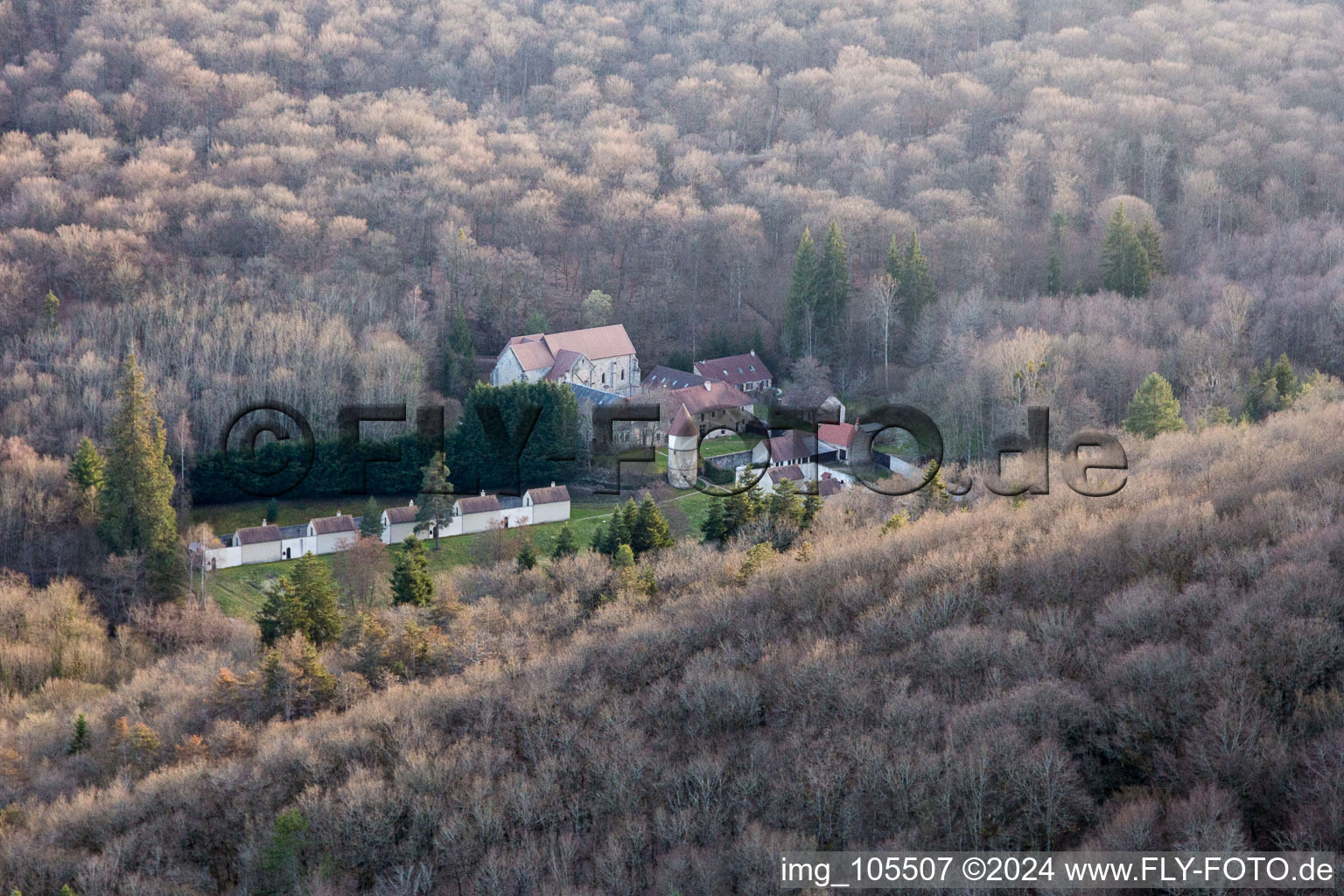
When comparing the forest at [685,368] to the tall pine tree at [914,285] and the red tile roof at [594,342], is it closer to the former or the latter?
the tall pine tree at [914,285]

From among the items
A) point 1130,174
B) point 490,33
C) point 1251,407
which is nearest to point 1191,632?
point 1251,407

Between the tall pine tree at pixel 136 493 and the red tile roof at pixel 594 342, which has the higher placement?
the red tile roof at pixel 594 342

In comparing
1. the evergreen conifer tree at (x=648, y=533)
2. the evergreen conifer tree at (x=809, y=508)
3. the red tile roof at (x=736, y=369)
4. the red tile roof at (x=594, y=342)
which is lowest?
the evergreen conifer tree at (x=648, y=533)

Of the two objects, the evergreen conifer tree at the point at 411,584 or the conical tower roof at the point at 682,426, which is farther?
the conical tower roof at the point at 682,426

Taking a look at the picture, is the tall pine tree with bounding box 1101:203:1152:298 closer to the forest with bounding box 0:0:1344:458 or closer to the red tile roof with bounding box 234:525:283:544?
the forest with bounding box 0:0:1344:458

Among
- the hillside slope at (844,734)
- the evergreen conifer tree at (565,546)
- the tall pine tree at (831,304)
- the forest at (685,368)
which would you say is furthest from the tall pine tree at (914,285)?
the hillside slope at (844,734)

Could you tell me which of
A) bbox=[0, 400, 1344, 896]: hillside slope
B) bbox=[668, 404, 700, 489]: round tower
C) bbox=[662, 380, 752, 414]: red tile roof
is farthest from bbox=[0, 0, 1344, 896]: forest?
bbox=[662, 380, 752, 414]: red tile roof
